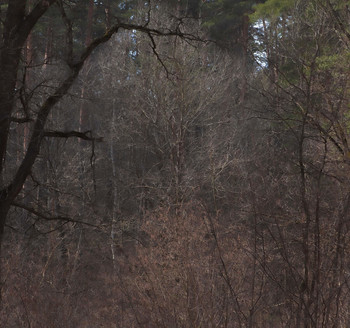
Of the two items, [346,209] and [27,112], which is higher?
[27,112]

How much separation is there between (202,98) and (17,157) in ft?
24.9

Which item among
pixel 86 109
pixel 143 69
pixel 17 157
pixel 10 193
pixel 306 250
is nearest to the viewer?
pixel 306 250

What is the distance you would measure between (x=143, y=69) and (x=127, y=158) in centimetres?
555

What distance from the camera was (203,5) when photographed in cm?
2350


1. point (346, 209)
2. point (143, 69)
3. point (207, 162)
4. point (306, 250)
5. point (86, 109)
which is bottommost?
point (306, 250)

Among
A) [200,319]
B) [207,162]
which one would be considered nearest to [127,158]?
[207,162]

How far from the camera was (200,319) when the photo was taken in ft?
17.9

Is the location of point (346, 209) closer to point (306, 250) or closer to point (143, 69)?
point (306, 250)

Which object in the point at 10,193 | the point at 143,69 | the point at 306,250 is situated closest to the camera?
the point at 306,250

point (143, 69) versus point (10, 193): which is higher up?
point (143, 69)

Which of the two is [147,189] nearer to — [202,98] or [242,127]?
[202,98]

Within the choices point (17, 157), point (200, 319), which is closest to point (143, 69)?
point (17, 157)

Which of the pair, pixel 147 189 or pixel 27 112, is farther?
pixel 147 189

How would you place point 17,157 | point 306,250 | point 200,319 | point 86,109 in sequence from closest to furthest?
point 306,250, point 200,319, point 17,157, point 86,109
